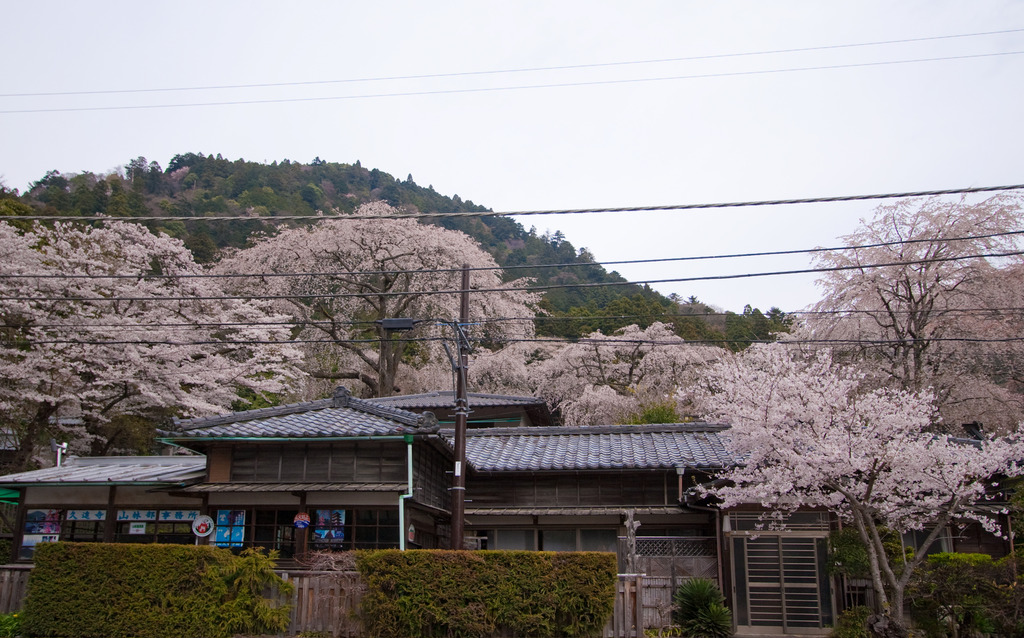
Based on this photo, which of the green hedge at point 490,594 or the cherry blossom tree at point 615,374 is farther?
the cherry blossom tree at point 615,374

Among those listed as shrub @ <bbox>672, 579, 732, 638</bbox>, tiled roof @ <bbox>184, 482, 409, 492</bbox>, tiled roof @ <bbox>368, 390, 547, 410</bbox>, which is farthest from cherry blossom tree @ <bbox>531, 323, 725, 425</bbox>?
tiled roof @ <bbox>184, 482, 409, 492</bbox>

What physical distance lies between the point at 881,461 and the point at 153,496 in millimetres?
14777

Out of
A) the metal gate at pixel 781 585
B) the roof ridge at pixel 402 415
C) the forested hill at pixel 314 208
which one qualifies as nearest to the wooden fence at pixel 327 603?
the roof ridge at pixel 402 415

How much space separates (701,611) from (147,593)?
952 centimetres

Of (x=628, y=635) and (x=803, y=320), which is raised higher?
(x=803, y=320)

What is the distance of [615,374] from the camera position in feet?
130

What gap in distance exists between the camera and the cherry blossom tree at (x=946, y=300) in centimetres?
2272

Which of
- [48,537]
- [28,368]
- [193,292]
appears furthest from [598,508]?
[193,292]

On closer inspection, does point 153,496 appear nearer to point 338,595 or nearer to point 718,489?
point 338,595

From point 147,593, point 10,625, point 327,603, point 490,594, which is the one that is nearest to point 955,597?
point 490,594

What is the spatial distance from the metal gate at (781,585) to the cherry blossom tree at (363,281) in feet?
60.6

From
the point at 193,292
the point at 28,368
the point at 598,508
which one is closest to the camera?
the point at 598,508

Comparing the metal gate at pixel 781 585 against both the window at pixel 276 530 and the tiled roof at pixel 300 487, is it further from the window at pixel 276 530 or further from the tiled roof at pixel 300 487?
the window at pixel 276 530

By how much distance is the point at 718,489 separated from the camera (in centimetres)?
1539
